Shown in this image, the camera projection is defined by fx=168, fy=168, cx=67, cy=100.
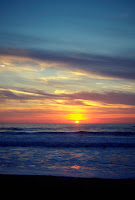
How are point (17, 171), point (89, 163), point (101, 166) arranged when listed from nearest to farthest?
point (17, 171), point (101, 166), point (89, 163)

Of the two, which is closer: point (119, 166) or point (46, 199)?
point (46, 199)

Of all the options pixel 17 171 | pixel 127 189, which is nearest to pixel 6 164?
pixel 17 171

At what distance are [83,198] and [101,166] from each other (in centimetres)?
406

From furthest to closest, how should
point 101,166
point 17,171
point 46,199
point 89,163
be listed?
1. point 89,163
2. point 101,166
3. point 17,171
4. point 46,199

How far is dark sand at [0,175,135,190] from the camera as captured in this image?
5586 millimetres

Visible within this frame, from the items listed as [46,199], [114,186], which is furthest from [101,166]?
[46,199]

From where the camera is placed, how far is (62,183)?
5.87 metres

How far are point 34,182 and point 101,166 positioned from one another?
12.8 feet

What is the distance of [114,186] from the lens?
564 cm

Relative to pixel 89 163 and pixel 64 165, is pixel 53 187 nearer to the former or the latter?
pixel 64 165

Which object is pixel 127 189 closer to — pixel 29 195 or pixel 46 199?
pixel 46 199

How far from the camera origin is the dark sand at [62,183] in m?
5.59

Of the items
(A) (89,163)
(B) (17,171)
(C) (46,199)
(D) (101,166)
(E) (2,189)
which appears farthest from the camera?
(A) (89,163)

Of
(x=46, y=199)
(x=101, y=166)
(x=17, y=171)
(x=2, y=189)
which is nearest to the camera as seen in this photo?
(x=46, y=199)
